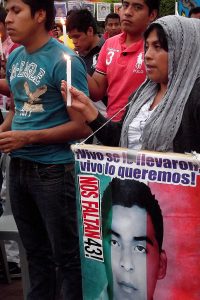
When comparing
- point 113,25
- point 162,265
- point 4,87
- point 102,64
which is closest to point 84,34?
point 102,64

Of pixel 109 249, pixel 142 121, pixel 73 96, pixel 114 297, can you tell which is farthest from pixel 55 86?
pixel 114 297

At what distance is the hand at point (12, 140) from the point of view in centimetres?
249

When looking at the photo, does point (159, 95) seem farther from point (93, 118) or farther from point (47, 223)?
point (47, 223)

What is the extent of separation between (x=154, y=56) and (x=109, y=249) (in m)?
0.82

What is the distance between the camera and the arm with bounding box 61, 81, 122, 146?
92.1 inches

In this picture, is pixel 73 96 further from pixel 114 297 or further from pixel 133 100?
pixel 114 297

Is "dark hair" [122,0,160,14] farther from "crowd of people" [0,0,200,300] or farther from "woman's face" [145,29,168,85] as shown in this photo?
"woman's face" [145,29,168,85]

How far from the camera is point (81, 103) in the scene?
7.75 ft

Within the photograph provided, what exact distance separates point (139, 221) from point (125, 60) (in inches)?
56.3

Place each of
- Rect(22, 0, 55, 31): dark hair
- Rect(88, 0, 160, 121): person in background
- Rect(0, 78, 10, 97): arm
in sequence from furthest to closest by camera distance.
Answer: Rect(88, 0, 160, 121): person in background → Rect(0, 78, 10, 97): arm → Rect(22, 0, 55, 31): dark hair

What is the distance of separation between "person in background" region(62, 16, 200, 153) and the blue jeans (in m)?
0.41

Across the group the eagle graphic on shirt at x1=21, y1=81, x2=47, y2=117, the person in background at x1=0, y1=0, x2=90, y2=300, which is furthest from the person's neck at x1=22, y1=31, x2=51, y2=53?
the eagle graphic on shirt at x1=21, y1=81, x2=47, y2=117

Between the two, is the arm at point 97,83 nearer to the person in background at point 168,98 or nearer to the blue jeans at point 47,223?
the blue jeans at point 47,223

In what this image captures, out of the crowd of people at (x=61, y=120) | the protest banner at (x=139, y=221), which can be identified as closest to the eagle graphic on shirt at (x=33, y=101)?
the crowd of people at (x=61, y=120)
